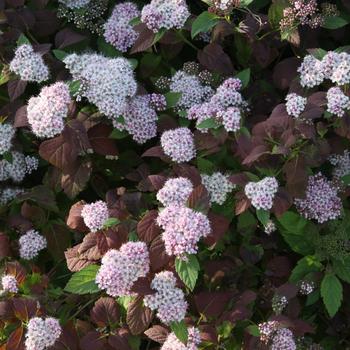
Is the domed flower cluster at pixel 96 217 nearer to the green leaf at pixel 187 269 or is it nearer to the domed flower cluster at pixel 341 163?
the green leaf at pixel 187 269

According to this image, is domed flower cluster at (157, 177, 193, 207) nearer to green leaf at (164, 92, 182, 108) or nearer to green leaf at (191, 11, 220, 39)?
green leaf at (164, 92, 182, 108)

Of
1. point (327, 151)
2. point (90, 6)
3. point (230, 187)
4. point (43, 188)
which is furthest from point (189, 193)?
point (90, 6)

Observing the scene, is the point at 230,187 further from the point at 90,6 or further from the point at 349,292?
the point at 90,6

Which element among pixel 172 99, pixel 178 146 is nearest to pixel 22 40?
pixel 172 99

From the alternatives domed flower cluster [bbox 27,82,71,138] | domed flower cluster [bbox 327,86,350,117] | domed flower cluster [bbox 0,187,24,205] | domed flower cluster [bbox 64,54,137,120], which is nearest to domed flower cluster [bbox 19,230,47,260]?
domed flower cluster [bbox 0,187,24,205]

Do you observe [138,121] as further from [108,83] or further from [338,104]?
[338,104]

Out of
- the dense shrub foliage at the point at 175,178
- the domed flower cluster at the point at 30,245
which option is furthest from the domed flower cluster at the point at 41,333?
the domed flower cluster at the point at 30,245
